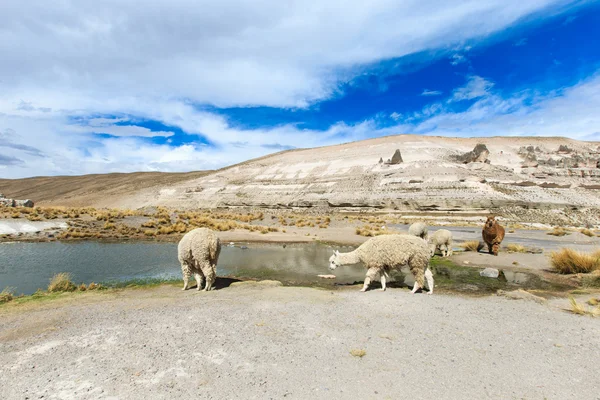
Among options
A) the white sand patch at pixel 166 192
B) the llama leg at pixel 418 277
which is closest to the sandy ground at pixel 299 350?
the llama leg at pixel 418 277

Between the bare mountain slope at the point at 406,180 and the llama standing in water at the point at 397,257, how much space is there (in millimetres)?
37644

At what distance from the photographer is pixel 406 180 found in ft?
170

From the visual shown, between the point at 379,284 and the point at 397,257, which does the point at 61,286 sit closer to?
the point at 379,284

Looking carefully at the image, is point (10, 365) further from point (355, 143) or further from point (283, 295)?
point (355, 143)

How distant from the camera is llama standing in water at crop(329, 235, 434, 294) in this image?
9.30m

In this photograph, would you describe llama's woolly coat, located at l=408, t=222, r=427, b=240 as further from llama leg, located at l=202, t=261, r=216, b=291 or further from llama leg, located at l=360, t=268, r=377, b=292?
llama leg, located at l=202, t=261, r=216, b=291

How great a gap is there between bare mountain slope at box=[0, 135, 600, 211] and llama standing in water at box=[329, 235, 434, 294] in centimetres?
3764

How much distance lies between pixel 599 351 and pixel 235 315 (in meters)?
6.96

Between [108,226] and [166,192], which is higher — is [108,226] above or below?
below

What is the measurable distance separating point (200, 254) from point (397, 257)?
6273 mm

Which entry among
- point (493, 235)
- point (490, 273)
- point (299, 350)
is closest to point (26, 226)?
point (299, 350)

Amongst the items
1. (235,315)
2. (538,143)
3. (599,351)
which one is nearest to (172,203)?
(235,315)

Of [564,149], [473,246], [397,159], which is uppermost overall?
[564,149]

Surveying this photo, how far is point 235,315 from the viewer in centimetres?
718
